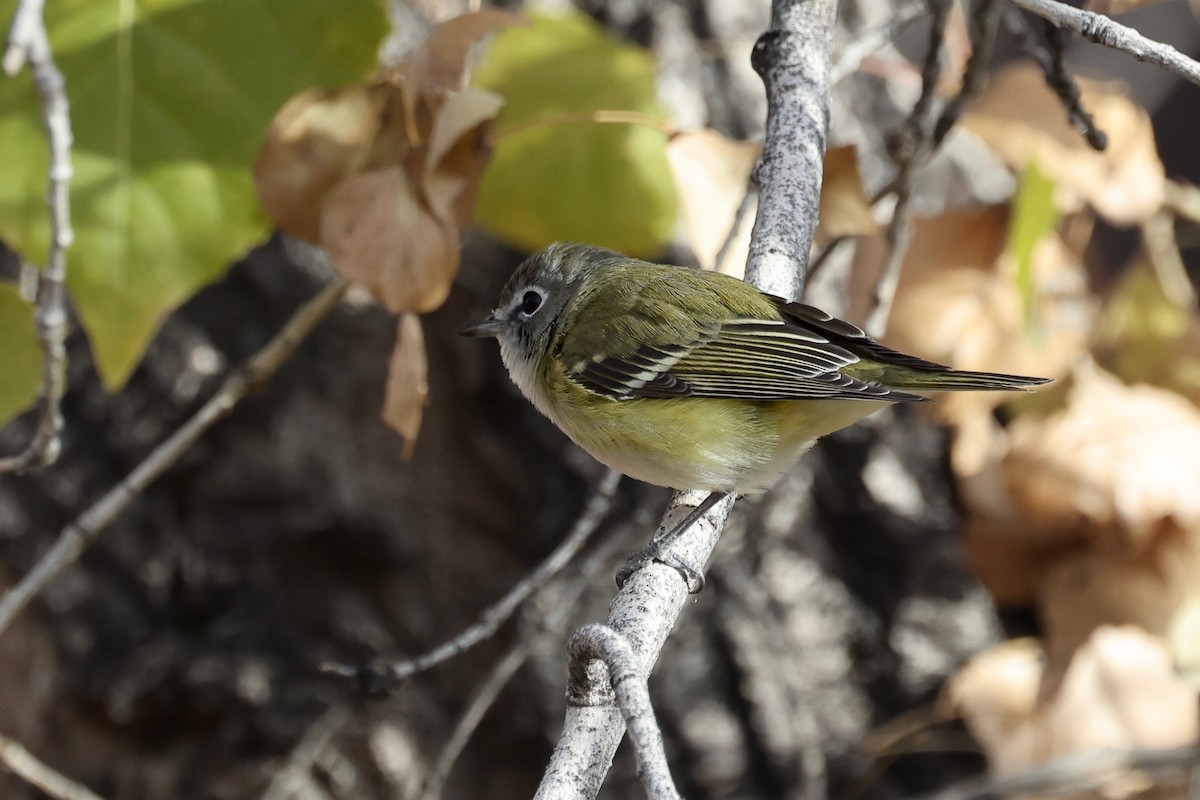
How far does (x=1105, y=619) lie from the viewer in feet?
→ 8.29

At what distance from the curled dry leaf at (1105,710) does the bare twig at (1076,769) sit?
0.13 feet

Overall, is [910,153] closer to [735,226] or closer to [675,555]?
[735,226]

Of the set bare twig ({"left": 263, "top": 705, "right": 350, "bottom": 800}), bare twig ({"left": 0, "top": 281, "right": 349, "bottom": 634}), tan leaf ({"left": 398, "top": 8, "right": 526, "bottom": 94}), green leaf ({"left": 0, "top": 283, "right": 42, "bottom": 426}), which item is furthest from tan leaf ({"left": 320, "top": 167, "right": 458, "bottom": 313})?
bare twig ({"left": 263, "top": 705, "right": 350, "bottom": 800})

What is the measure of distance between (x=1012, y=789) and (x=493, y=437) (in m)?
1.49

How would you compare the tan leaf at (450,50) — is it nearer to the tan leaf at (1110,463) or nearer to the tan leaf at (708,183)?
the tan leaf at (708,183)

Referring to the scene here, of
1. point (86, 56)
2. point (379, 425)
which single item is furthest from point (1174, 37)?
point (86, 56)

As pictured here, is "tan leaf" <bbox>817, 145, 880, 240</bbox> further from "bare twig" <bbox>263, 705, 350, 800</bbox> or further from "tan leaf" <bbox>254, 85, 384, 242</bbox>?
"bare twig" <bbox>263, 705, 350, 800</bbox>

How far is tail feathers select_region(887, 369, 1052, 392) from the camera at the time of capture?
168 cm

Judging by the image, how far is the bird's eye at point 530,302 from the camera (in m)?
2.40

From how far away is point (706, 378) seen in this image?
2051mm

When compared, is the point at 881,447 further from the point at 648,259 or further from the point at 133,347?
→ the point at 133,347

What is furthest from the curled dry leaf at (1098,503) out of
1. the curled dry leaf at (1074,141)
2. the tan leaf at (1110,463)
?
the curled dry leaf at (1074,141)

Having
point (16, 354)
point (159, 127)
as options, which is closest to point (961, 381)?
point (159, 127)

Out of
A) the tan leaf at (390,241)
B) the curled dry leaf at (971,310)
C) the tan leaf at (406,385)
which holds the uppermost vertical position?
the tan leaf at (390,241)
